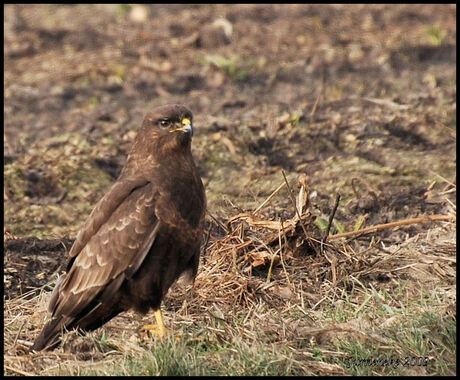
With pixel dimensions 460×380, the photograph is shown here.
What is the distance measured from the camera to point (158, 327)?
6.24 metres

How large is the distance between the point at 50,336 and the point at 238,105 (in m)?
5.85

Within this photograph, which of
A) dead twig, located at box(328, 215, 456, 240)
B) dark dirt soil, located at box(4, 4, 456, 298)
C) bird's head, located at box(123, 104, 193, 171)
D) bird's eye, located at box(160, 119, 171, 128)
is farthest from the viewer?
dark dirt soil, located at box(4, 4, 456, 298)

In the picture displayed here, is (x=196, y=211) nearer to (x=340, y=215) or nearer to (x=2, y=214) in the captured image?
(x=340, y=215)

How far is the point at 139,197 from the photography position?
6.23 meters

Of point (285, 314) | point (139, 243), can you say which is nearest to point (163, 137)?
point (139, 243)

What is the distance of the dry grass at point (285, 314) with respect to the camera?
18.6 ft

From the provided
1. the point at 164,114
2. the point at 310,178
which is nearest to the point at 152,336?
the point at 164,114

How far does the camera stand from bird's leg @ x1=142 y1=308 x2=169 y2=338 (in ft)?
20.2

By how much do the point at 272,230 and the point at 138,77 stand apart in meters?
6.08

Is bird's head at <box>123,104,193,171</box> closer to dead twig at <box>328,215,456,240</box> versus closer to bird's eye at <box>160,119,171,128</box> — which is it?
bird's eye at <box>160,119,171,128</box>

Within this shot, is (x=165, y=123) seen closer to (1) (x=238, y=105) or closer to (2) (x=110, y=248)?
(2) (x=110, y=248)

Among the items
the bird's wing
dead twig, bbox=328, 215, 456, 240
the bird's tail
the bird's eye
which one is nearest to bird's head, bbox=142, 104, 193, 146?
the bird's eye

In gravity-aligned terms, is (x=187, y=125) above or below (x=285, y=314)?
Answer: above

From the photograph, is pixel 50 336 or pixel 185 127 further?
pixel 185 127
